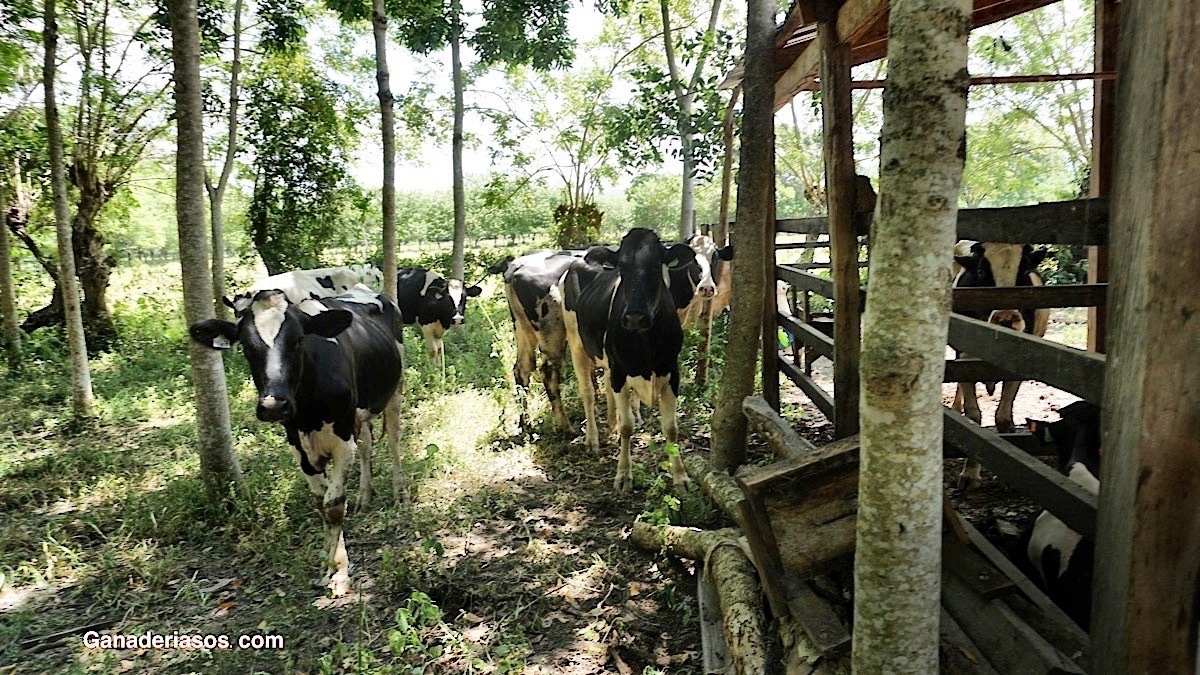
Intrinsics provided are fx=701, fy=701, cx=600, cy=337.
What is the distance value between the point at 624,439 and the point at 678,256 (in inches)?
64.4

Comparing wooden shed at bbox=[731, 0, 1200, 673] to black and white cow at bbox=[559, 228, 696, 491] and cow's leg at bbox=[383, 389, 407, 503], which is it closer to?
black and white cow at bbox=[559, 228, 696, 491]

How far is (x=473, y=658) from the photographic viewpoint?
11.7 ft

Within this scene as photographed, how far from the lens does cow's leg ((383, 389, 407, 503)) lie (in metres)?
5.84

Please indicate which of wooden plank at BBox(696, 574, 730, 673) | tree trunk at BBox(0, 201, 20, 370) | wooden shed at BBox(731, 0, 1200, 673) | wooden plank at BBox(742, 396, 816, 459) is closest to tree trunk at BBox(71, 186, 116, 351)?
tree trunk at BBox(0, 201, 20, 370)

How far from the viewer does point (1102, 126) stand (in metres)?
4.86

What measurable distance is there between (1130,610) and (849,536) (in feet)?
3.23

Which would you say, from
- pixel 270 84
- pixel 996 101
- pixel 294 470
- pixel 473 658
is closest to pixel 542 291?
pixel 294 470

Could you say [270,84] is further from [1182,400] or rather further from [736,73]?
[1182,400]

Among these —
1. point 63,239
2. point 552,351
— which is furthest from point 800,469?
point 63,239

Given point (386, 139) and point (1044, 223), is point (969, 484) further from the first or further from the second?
point (386, 139)

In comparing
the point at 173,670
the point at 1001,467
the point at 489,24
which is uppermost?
the point at 489,24

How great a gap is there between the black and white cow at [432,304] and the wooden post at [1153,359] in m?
9.17

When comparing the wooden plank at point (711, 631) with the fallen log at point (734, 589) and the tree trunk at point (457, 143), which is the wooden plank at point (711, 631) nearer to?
the fallen log at point (734, 589)

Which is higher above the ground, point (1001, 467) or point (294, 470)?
point (1001, 467)
